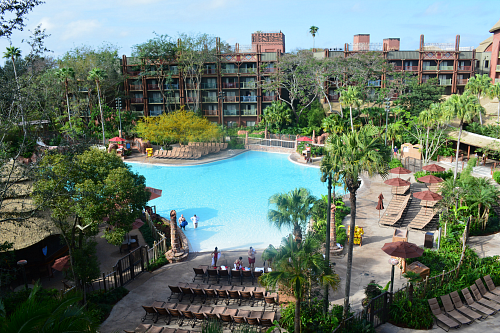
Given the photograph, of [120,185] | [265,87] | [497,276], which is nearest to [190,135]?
[265,87]

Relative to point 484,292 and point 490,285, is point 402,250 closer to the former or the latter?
point 484,292

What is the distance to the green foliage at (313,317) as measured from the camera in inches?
504

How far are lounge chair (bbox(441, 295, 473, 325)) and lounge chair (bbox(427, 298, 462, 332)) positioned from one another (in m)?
0.18

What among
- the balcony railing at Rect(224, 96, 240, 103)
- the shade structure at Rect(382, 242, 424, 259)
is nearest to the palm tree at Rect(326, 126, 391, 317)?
the shade structure at Rect(382, 242, 424, 259)

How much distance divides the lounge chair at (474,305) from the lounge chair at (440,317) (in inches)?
53.1

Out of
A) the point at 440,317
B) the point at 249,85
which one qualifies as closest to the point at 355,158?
the point at 440,317

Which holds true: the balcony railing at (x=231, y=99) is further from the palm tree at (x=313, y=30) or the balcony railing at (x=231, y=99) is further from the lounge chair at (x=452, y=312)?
the lounge chair at (x=452, y=312)

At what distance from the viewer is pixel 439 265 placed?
16969mm

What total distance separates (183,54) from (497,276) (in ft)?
167

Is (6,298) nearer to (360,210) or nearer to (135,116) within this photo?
→ (360,210)

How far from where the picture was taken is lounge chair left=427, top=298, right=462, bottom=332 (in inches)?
508

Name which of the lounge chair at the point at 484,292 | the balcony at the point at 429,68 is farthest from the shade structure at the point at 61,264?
the balcony at the point at 429,68

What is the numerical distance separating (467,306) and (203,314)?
1031cm

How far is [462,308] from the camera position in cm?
1378
